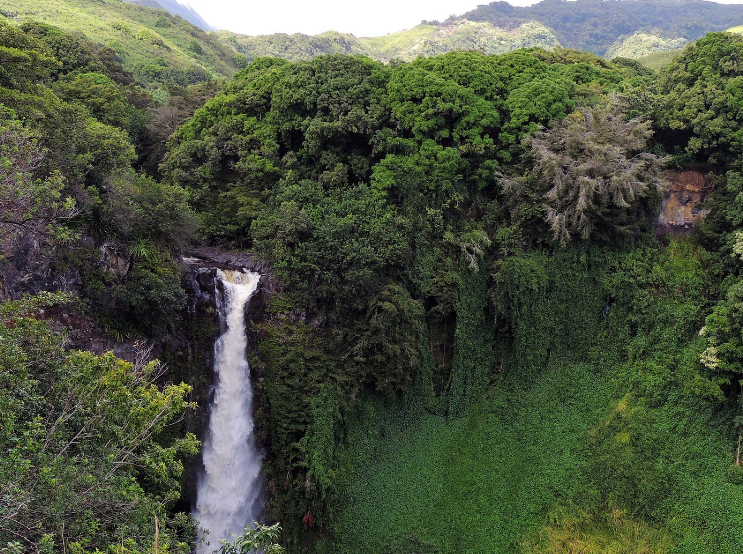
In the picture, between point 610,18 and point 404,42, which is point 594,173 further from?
point 610,18

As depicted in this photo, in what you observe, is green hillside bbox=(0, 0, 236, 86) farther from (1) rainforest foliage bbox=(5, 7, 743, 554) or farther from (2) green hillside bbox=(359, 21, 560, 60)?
(2) green hillside bbox=(359, 21, 560, 60)

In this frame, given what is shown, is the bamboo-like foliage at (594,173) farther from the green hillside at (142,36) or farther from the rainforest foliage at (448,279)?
the green hillside at (142,36)

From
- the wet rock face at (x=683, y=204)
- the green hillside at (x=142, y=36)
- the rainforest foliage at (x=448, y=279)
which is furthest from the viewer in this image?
the green hillside at (x=142, y=36)

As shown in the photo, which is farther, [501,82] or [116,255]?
[501,82]

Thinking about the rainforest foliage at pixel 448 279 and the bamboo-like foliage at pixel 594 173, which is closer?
the rainforest foliage at pixel 448 279

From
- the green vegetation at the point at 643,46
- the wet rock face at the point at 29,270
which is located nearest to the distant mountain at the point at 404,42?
the green vegetation at the point at 643,46

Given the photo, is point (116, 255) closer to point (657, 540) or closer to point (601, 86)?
point (657, 540)

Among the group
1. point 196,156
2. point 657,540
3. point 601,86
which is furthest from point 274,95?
point 657,540

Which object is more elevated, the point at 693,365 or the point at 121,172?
the point at 121,172
